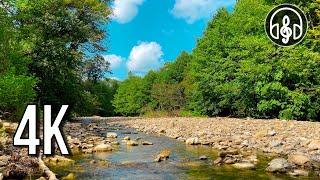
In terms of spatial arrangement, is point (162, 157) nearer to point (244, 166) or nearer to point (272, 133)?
point (244, 166)

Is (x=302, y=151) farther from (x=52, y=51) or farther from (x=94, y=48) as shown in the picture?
(x=94, y=48)

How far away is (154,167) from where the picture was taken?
13273mm

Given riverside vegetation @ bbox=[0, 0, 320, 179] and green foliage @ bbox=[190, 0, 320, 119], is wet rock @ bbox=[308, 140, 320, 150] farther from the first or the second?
green foliage @ bbox=[190, 0, 320, 119]

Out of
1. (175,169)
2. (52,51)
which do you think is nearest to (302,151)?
(175,169)

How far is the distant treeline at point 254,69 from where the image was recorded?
2825 centimetres

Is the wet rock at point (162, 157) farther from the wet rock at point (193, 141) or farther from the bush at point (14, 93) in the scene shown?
the bush at point (14, 93)

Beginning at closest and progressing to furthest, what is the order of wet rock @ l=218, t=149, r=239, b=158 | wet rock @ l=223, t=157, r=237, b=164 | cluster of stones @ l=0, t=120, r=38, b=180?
cluster of stones @ l=0, t=120, r=38, b=180, wet rock @ l=223, t=157, r=237, b=164, wet rock @ l=218, t=149, r=239, b=158

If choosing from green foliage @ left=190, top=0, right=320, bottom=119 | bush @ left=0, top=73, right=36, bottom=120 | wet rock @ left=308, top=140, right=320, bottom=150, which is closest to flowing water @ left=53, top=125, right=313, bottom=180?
wet rock @ left=308, top=140, right=320, bottom=150

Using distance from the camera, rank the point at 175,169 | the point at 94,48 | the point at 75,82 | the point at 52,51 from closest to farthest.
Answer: the point at 175,169 → the point at 52,51 → the point at 75,82 → the point at 94,48

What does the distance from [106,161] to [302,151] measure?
19.7 feet

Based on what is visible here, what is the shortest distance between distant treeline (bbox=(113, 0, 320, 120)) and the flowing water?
31.0 ft

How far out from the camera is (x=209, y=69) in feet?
140

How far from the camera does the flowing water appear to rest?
38.7ft

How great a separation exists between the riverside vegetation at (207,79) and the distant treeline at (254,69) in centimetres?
7
